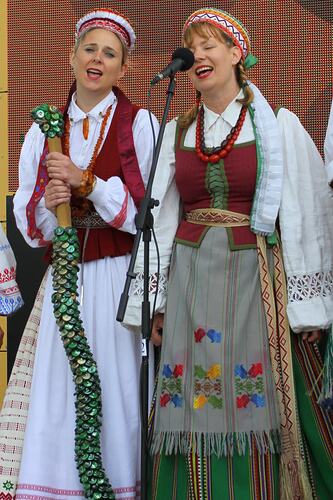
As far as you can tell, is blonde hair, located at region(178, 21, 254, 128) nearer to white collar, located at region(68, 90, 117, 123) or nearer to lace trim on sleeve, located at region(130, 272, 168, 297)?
white collar, located at region(68, 90, 117, 123)

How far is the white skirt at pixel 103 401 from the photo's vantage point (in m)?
3.43

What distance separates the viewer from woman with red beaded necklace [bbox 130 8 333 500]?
318cm

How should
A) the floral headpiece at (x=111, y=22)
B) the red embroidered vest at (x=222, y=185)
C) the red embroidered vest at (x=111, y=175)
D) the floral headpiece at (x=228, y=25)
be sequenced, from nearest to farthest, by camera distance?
1. the red embroidered vest at (x=222, y=185)
2. the floral headpiece at (x=228, y=25)
3. the red embroidered vest at (x=111, y=175)
4. the floral headpiece at (x=111, y=22)

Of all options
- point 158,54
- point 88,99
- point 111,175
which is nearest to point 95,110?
point 88,99

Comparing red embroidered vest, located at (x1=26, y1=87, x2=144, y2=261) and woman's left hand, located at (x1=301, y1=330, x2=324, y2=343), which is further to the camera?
red embroidered vest, located at (x1=26, y1=87, x2=144, y2=261)

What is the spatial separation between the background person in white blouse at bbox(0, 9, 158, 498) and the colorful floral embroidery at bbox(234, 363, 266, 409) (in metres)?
0.49

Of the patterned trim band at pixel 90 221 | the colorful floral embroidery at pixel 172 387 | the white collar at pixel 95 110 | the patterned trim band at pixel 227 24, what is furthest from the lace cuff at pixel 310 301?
the white collar at pixel 95 110

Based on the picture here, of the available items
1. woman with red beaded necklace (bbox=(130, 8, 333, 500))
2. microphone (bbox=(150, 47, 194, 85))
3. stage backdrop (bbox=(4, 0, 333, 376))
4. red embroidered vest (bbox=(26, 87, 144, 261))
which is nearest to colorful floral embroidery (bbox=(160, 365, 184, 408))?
woman with red beaded necklace (bbox=(130, 8, 333, 500))

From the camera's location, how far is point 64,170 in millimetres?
3451

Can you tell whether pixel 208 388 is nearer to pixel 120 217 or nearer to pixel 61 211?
pixel 120 217

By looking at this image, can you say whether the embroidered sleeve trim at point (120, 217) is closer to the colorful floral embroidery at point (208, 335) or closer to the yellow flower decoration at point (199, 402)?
the colorful floral embroidery at point (208, 335)

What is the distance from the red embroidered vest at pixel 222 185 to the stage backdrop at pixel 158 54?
3.32 ft

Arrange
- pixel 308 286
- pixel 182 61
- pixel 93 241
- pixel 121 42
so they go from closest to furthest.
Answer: pixel 182 61 < pixel 308 286 < pixel 93 241 < pixel 121 42

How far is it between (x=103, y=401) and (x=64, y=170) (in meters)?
0.86
